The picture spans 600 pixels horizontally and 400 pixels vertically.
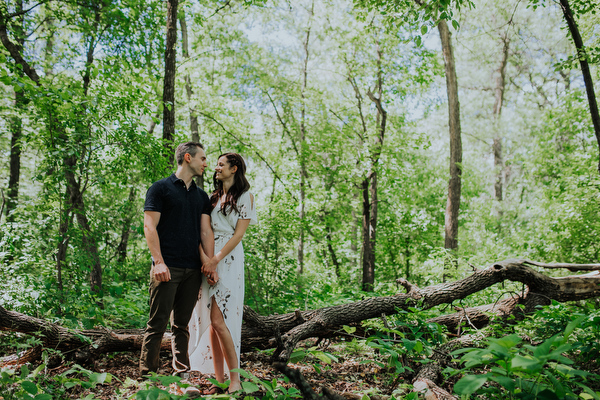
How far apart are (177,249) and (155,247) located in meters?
0.20

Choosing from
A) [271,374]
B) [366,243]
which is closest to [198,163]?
[271,374]

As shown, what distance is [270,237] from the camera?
8.70m

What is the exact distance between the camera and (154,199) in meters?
3.13

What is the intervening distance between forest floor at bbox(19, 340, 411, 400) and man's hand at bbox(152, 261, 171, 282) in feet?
2.74

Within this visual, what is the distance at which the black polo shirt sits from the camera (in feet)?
10.4

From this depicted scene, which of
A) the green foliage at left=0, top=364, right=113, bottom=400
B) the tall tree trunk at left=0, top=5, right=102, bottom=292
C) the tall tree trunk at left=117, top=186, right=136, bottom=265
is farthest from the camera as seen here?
the tall tree trunk at left=117, top=186, right=136, bottom=265

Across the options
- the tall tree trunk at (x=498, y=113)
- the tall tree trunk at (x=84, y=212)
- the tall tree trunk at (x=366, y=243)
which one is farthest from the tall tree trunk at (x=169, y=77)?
the tall tree trunk at (x=498, y=113)

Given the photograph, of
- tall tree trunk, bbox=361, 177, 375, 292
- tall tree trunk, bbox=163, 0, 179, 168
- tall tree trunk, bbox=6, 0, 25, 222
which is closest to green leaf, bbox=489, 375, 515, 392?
tall tree trunk, bbox=163, 0, 179, 168

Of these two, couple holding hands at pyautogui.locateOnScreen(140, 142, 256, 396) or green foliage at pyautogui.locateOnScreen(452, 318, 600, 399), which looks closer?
green foliage at pyautogui.locateOnScreen(452, 318, 600, 399)

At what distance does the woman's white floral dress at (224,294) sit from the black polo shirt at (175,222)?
0.65 feet

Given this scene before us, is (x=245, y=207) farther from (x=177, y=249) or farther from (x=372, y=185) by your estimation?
(x=372, y=185)

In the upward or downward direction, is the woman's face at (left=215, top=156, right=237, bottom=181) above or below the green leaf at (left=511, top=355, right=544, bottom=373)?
above

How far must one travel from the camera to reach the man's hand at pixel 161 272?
301 cm

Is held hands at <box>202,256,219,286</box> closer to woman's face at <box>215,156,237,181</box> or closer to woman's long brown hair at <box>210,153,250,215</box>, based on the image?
woman's long brown hair at <box>210,153,250,215</box>
